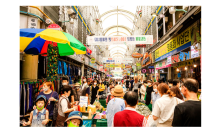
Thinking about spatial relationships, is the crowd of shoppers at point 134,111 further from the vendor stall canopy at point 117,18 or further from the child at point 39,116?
the vendor stall canopy at point 117,18

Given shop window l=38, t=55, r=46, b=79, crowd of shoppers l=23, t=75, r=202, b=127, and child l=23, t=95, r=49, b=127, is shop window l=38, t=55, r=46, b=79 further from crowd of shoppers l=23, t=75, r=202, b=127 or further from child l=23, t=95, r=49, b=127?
child l=23, t=95, r=49, b=127

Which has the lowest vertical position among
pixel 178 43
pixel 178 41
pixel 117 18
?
pixel 178 43

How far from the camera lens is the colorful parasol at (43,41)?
3.49m

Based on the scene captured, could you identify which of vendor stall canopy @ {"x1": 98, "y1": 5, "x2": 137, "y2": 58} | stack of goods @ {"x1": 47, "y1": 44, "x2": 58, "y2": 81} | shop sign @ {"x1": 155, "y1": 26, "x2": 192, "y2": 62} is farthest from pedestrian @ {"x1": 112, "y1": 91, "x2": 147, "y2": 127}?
vendor stall canopy @ {"x1": 98, "y1": 5, "x2": 137, "y2": 58}

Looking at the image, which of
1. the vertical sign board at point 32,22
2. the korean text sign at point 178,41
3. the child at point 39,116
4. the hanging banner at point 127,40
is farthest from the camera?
the hanging banner at point 127,40

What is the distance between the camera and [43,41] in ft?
17.4

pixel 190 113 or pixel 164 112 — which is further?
pixel 164 112

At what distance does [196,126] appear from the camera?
6.72 ft

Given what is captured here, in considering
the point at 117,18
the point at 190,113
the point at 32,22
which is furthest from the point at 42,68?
the point at 117,18

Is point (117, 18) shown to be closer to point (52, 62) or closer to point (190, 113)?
point (52, 62)

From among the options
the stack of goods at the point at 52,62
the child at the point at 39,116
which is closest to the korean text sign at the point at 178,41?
the stack of goods at the point at 52,62

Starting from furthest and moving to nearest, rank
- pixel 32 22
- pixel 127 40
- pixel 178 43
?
pixel 127 40
pixel 178 43
pixel 32 22
